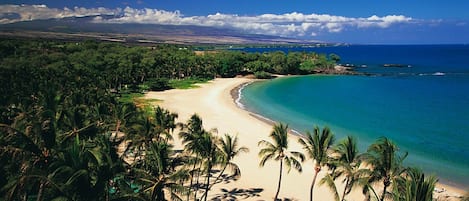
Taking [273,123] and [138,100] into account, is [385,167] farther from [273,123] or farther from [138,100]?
[138,100]

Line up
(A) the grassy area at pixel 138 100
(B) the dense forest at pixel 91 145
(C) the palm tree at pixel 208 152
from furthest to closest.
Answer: (A) the grassy area at pixel 138 100
(C) the palm tree at pixel 208 152
(B) the dense forest at pixel 91 145

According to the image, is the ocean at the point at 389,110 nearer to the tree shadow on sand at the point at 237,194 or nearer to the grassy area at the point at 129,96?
the tree shadow on sand at the point at 237,194

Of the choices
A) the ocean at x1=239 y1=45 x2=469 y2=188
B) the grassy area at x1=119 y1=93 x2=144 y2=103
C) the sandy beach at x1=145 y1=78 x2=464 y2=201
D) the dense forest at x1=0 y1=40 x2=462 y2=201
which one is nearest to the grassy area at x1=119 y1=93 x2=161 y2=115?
the grassy area at x1=119 y1=93 x2=144 y2=103

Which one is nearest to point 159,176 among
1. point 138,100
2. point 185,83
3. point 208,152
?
point 208,152

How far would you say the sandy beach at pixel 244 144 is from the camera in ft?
107

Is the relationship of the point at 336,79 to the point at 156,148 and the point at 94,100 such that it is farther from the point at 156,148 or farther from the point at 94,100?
the point at 156,148

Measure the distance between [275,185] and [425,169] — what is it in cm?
1758

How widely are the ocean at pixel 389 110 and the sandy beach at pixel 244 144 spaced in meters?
6.05

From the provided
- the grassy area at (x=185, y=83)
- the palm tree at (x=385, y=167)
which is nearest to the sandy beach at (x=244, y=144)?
the grassy area at (x=185, y=83)

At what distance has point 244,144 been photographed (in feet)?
154

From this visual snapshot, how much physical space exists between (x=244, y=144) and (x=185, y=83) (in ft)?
208

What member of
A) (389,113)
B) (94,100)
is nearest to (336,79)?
(389,113)

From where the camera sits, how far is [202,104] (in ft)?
250

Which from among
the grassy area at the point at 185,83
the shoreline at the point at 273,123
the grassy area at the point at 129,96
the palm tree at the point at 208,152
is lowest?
the grassy area at the point at 129,96
